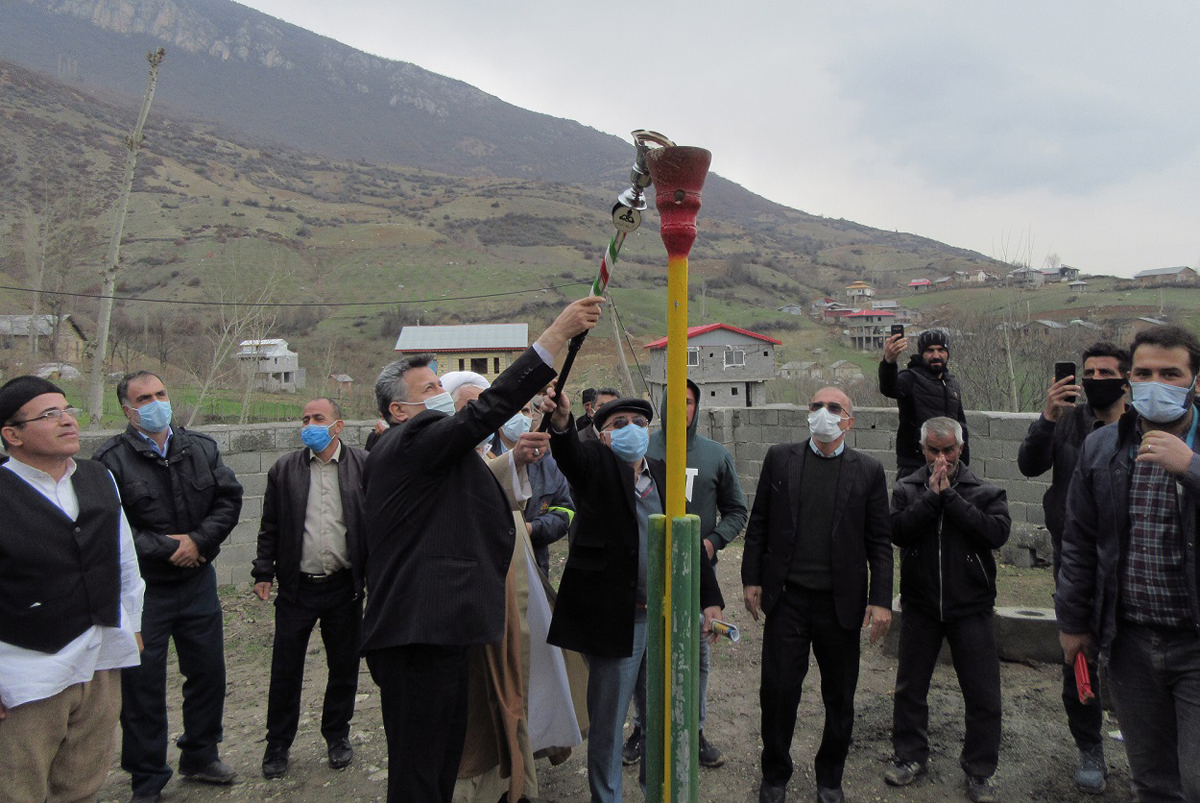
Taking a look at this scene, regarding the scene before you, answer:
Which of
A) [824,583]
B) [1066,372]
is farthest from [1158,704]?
[1066,372]

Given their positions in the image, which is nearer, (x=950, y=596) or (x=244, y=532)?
(x=950, y=596)

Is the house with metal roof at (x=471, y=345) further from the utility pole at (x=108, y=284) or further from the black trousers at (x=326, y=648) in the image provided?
the black trousers at (x=326, y=648)

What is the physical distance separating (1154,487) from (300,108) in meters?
186

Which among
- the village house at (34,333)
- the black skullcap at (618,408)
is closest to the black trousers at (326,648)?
the black skullcap at (618,408)

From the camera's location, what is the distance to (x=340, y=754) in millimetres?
4555

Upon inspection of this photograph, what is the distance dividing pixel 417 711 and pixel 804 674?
2.03 metres

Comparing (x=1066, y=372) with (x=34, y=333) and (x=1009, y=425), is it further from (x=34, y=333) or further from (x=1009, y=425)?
(x=34, y=333)

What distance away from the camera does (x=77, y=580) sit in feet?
10.3

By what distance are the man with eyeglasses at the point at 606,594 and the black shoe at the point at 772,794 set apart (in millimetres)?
839

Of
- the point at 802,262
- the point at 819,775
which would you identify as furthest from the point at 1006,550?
the point at 802,262

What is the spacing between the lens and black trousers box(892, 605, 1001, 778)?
4059 mm

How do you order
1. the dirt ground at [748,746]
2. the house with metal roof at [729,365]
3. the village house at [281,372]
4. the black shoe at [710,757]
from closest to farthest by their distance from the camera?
the dirt ground at [748,746], the black shoe at [710,757], the house with metal roof at [729,365], the village house at [281,372]

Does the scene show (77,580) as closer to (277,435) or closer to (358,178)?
(277,435)

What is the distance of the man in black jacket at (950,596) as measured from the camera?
407 centimetres
